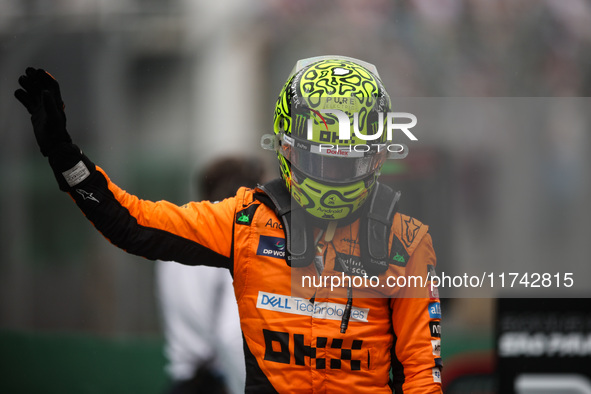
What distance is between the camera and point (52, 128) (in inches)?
63.6

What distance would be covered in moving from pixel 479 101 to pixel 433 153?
248mm

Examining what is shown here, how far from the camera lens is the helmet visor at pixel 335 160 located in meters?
1.70

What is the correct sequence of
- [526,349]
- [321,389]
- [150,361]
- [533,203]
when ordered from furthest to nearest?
[150,361]
[533,203]
[526,349]
[321,389]

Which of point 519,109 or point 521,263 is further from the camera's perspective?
point 519,109

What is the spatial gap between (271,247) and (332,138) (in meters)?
0.34

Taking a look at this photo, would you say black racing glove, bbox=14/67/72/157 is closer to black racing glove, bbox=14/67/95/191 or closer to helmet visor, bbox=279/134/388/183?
black racing glove, bbox=14/67/95/191

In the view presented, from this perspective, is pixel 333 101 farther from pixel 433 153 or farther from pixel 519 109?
pixel 519 109

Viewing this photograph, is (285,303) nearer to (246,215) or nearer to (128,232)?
(246,215)

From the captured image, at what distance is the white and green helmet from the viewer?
170 centimetres

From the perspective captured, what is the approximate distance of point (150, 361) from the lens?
3.56 meters

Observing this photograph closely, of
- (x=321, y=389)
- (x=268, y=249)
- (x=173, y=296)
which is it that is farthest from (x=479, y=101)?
(x=173, y=296)

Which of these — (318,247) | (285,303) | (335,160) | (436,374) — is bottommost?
(436,374)

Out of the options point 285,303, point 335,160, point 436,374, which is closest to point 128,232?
point 285,303

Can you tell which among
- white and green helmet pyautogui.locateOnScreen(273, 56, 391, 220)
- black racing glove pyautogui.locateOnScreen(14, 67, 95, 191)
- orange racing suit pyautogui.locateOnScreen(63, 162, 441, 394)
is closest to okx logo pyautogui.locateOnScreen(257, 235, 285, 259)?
orange racing suit pyautogui.locateOnScreen(63, 162, 441, 394)
